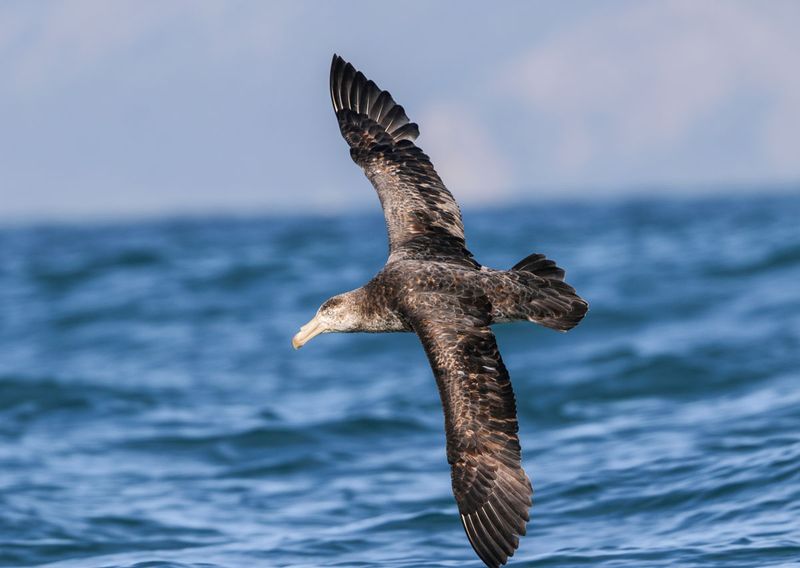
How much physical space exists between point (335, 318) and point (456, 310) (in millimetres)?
1188

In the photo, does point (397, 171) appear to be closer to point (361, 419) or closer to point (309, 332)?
point (309, 332)

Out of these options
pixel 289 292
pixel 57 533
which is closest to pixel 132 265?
pixel 289 292

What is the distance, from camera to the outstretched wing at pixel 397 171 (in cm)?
1065

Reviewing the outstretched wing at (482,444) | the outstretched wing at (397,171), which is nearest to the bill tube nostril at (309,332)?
the outstretched wing at (397,171)

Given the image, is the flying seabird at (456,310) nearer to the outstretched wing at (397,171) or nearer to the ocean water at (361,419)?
the outstretched wing at (397,171)

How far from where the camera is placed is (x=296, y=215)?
61.3 m

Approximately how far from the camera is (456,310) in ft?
30.2

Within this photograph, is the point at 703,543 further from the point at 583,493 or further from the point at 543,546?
the point at 583,493

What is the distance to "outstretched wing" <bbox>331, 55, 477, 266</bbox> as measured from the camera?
1065 cm

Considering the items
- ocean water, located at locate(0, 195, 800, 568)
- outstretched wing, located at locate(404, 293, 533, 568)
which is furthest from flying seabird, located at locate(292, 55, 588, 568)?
ocean water, located at locate(0, 195, 800, 568)

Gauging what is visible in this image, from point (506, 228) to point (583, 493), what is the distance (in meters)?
31.7

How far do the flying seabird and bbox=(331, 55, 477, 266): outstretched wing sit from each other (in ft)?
0.04

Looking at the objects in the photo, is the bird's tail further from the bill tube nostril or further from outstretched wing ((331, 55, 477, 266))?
the bill tube nostril

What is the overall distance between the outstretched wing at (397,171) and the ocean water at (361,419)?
104 inches
